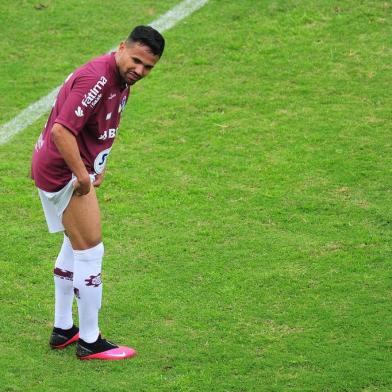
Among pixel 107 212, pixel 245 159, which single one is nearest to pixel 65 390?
pixel 107 212

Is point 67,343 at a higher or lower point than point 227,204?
higher

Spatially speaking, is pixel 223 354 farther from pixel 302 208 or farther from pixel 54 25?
pixel 54 25

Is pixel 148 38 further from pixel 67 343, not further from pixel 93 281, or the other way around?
pixel 67 343

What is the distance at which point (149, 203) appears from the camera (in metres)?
8.12

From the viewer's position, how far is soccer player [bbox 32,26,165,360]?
225 inches

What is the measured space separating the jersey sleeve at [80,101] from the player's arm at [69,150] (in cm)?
3

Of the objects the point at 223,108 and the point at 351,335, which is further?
the point at 223,108

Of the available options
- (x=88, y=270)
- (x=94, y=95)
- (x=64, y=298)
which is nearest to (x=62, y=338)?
(x=64, y=298)

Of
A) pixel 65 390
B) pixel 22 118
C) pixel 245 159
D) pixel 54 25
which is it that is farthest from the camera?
pixel 54 25

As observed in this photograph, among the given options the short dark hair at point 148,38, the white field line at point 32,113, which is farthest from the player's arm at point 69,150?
the white field line at point 32,113

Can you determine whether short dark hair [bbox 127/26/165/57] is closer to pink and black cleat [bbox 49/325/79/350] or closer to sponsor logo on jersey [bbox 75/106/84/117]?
sponsor logo on jersey [bbox 75/106/84/117]

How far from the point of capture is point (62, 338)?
6344 mm

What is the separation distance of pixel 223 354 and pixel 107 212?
7.03ft

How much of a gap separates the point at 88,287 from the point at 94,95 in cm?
110
